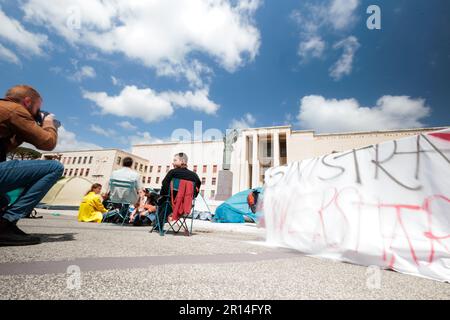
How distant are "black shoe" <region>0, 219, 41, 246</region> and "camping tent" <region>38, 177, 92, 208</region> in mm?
15251

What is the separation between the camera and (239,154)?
38.3 metres

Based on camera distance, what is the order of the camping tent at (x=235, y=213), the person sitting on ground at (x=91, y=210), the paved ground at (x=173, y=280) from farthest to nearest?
1. the camping tent at (x=235, y=213)
2. the person sitting on ground at (x=91, y=210)
3. the paved ground at (x=173, y=280)

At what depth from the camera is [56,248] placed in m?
1.93

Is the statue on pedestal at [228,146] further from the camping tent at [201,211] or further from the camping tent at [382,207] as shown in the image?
the camping tent at [382,207]

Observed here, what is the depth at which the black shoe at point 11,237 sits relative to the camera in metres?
1.87

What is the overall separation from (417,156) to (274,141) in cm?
3622

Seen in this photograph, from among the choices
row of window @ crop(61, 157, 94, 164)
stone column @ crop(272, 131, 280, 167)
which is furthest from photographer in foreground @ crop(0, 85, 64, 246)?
row of window @ crop(61, 157, 94, 164)

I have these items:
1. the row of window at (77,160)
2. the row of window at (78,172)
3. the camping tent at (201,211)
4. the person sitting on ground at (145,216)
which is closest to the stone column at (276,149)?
the camping tent at (201,211)

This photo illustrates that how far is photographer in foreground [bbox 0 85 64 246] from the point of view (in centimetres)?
179

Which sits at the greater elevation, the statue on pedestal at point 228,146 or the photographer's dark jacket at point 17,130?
the statue on pedestal at point 228,146

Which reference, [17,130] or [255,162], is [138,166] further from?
[17,130]

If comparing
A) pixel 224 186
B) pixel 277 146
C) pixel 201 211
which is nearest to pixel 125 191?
pixel 201 211
